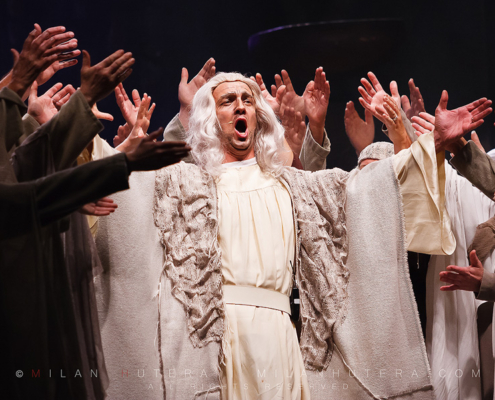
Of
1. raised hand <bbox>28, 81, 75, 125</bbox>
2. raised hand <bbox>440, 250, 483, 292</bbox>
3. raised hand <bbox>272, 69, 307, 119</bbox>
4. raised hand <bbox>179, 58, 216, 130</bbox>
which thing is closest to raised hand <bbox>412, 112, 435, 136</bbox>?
raised hand <bbox>440, 250, 483, 292</bbox>

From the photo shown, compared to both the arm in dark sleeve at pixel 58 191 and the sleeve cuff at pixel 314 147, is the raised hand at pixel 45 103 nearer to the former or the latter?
the arm in dark sleeve at pixel 58 191

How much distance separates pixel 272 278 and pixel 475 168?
1.03 metres

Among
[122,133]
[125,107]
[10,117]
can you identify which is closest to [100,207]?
[10,117]

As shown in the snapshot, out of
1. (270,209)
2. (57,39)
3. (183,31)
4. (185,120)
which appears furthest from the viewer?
(183,31)

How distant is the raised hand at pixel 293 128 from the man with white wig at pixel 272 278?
83 cm

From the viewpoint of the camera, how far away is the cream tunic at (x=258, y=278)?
2.27 meters

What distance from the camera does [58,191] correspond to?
169 cm

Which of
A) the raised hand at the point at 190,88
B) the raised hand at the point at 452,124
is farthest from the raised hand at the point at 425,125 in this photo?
the raised hand at the point at 190,88

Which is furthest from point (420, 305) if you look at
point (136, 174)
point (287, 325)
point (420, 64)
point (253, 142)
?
point (420, 64)

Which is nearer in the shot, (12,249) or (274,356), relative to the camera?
(12,249)

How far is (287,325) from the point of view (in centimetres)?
240

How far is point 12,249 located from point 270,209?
1087 mm

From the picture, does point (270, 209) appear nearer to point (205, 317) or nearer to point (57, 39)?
point (205, 317)

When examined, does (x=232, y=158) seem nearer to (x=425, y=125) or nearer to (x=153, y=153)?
(x=425, y=125)
